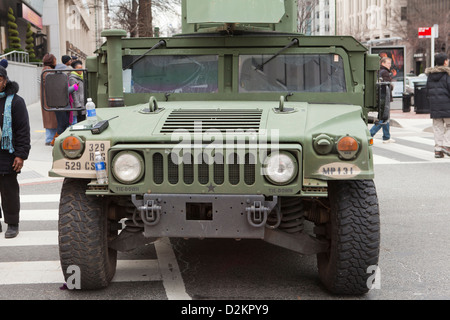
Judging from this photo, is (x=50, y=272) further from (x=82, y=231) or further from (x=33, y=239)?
(x=33, y=239)

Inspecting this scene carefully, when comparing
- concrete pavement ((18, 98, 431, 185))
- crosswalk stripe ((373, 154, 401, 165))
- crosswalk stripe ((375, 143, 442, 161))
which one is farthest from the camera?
crosswalk stripe ((375, 143, 442, 161))

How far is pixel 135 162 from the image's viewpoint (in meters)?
4.72

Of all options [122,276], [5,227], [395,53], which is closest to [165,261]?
[122,276]

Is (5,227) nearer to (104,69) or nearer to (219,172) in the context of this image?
(104,69)

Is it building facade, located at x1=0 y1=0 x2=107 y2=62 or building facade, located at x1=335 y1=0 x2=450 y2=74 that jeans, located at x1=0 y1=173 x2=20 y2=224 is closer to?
building facade, located at x1=0 y1=0 x2=107 y2=62

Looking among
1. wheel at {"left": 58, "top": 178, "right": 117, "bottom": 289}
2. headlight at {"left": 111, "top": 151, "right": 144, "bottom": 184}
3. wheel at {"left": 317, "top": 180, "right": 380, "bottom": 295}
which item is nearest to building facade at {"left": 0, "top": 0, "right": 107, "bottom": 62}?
wheel at {"left": 58, "top": 178, "right": 117, "bottom": 289}

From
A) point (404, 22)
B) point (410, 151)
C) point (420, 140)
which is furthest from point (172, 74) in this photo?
point (404, 22)

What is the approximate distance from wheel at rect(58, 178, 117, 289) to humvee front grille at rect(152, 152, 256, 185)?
589 millimetres

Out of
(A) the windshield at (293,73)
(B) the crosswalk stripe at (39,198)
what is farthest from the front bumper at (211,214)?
(B) the crosswalk stripe at (39,198)

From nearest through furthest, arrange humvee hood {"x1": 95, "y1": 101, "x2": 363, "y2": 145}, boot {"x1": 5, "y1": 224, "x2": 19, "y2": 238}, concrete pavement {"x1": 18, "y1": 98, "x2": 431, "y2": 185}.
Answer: humvee hood {"x1": 95, "y1": 101, "x2": 363, "y2": 145} < boot {"x1": 5, "y1": 224, "x2": 19, "y2": 238} < concrete pavement {"x1": 18, "y1": 98, "x2": 431, "y2": 185}

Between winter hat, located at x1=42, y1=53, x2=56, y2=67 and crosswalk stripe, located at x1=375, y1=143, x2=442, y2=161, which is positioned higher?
winter hat, located at x1=42, y1=53, x2=56, y2=67

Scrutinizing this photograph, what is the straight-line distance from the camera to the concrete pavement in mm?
11520

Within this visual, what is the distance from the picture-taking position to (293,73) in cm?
627
